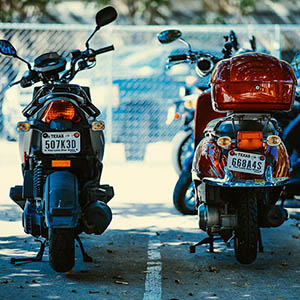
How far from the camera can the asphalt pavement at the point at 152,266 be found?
16.0 feet

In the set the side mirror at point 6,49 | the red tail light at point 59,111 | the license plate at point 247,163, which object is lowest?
the license plate at point 247,163

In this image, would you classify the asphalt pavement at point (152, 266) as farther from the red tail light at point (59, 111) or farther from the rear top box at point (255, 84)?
the rear top box at point (255, 84)

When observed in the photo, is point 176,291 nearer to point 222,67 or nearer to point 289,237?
point 222,67

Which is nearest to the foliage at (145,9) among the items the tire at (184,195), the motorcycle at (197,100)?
the motorcycle at (197,100)

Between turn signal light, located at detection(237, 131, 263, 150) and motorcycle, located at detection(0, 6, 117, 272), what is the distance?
98 cm

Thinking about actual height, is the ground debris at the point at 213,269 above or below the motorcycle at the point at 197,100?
below

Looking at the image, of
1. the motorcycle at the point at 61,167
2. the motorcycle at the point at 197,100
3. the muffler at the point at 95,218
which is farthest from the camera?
the motorcycle at the point at 197,100

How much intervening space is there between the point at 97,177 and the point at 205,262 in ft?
3.48

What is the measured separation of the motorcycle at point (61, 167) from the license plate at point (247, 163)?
3.05 feet

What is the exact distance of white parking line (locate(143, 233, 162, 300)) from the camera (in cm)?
484

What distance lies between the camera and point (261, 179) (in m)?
5.30

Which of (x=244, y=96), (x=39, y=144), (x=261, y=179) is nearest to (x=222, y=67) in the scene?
(x=244, y=96)

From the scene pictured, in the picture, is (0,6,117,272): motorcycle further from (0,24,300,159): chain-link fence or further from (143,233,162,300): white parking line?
(0,24,300,159): chain-link fence

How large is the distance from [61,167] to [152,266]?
39.9 inches
